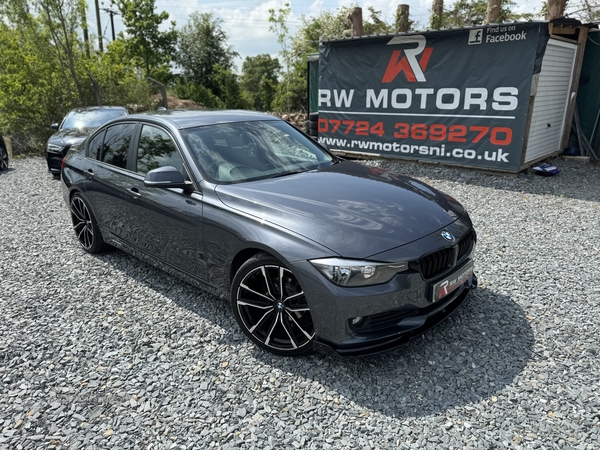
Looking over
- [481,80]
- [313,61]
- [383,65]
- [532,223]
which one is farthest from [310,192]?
[313,61]

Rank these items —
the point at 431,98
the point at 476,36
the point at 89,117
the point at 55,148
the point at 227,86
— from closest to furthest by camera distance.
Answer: the point at 476,36
the point at 431,98
the point at 55,148
the point at 89,117
the point at 227,86

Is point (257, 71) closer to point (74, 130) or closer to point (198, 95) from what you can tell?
point (198, 95)

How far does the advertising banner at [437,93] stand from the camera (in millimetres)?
7910

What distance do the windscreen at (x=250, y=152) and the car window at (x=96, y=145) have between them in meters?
1.49

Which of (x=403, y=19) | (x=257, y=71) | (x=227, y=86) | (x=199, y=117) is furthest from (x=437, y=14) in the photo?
(x=257, y=71)

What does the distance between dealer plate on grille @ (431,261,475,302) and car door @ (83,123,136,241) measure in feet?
9.37

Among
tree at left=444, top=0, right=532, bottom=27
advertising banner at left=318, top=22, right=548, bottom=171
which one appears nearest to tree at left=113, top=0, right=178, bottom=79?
tree at left=444, top=0, right=532, bottom=27

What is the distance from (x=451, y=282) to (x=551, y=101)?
7.79m

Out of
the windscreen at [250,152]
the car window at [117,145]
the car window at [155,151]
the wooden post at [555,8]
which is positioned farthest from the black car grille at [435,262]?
the wooden post at [555,8]

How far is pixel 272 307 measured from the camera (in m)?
3.01

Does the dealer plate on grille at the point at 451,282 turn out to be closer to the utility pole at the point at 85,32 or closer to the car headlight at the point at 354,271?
the car headlight at the point at 354,271

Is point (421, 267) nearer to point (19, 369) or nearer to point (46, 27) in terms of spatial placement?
point (19, 369)

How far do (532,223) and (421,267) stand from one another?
3.98 metres

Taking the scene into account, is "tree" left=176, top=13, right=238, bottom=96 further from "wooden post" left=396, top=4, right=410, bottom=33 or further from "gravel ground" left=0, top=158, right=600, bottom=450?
"gravel ground" left=0, top=158, right=600, bottom=450
